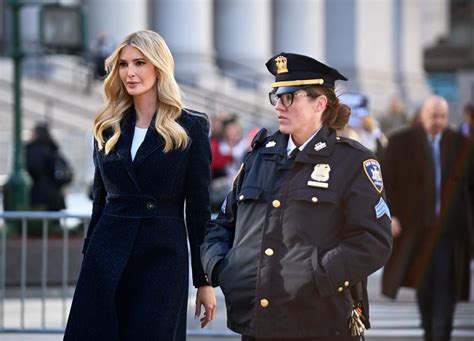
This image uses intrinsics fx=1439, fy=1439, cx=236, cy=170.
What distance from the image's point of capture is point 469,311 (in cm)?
1263

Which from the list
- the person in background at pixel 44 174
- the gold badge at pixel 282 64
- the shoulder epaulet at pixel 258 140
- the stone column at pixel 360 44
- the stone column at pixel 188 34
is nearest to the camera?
the gold badge at pixel 282 64

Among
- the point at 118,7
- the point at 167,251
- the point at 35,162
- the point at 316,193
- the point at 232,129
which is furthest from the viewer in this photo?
the point at 118,7

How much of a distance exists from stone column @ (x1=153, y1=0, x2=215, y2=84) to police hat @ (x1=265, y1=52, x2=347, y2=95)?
30190 mm

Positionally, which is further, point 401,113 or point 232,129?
point 401,113

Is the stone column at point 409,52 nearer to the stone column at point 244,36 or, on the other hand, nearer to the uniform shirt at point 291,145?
the stone column at point 244,36

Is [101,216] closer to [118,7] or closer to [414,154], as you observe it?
[414,154]

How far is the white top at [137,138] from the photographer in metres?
6.43

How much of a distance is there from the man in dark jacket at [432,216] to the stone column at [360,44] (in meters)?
32.0

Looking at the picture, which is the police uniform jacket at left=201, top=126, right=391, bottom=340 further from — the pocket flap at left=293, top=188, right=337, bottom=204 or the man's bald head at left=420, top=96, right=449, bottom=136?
the man's bald head at left=420, top=96, right=449, bottom=136

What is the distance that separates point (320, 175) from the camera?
5.68 m

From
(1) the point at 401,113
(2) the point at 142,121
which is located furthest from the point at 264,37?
(2) the point at 142,121

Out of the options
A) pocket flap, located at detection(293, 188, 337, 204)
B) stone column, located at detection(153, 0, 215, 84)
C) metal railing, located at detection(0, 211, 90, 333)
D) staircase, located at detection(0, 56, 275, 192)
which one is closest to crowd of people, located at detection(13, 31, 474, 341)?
pocket flap, located at detection(293, 188, 337, 204)

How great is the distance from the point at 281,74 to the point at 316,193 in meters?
0.53

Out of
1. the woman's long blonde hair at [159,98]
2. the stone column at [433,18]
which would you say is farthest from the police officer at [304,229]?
the stone column at [433,18]
